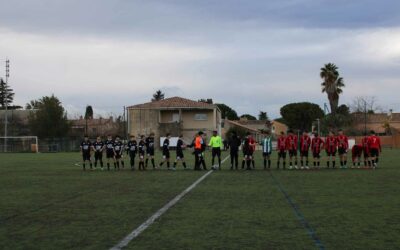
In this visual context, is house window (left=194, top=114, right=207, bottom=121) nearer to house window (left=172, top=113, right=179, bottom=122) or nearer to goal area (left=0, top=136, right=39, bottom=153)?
house window (left=172, top=113, right=179, bottom=122)

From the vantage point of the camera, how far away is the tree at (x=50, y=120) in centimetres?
8606

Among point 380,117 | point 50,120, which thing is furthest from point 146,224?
point 380,117

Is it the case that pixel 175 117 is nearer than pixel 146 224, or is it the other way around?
pixel 146 224

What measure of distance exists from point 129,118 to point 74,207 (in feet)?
238

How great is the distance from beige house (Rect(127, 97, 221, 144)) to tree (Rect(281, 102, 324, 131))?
124ft

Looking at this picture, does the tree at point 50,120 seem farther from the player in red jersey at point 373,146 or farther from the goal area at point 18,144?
the player in red jersey at point 373,146

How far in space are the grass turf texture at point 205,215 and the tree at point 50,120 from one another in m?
68.6

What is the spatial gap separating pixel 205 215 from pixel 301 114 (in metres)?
109

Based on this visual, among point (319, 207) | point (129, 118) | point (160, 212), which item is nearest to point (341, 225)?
point (319, 207)

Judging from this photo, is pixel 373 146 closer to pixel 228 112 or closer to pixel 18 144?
pixel 18 144

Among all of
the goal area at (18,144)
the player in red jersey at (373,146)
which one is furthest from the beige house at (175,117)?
the player in red jersey at (373,146)

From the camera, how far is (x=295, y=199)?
1446 cm

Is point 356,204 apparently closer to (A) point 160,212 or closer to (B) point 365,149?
(A) point 160,212

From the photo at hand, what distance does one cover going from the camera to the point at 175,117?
82.4 meters
